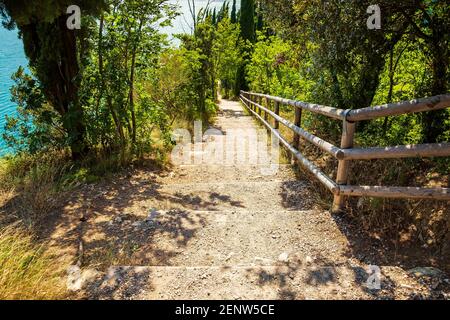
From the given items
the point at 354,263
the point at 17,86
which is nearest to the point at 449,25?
the point at 354,263

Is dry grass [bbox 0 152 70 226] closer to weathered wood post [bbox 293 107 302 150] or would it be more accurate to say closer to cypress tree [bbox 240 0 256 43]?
weathered wood post [bbox 293 107 302 150]

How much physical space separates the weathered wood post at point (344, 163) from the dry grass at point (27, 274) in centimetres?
275

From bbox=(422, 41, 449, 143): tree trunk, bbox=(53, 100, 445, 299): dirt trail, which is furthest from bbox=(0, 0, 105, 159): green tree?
bbox=(422, 41, 449, 143): tree trunk

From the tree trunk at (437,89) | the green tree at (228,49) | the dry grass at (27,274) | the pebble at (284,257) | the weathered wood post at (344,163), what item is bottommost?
the pebble at (284,257)

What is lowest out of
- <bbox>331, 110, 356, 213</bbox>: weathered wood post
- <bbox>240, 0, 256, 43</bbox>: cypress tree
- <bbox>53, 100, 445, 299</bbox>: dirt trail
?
<bbox>53, 100, 445, 299</bbox>: dirt trail

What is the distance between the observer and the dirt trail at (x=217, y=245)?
2.33m

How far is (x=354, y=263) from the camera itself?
9.14 feet

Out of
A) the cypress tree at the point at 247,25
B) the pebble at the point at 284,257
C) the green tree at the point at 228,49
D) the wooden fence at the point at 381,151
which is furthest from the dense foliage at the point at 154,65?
the cypress tree at the point at 247,25

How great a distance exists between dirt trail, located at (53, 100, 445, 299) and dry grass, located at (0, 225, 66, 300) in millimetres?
227

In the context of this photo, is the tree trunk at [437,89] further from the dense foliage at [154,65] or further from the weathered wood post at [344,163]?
the weathered wood post at [344,163]

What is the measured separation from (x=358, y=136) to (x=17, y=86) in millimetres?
5840

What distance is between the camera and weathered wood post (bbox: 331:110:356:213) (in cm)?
320

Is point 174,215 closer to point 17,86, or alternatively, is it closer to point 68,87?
point 68,87

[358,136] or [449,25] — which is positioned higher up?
[449,25]
